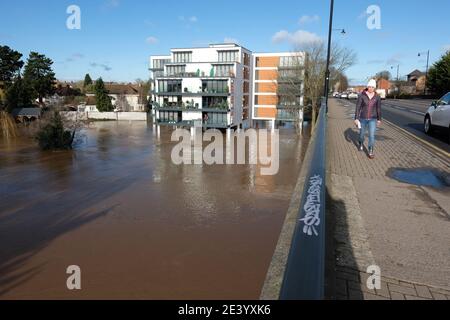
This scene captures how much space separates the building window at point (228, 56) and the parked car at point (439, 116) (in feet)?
145

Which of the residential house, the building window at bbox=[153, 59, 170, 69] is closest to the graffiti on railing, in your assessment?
the building window at bbox=[153, 59, 170, 69]

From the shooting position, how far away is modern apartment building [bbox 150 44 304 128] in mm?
52219

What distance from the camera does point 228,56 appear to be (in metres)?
55.2

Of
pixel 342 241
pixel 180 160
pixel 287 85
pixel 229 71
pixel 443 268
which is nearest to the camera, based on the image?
pixel 443 268

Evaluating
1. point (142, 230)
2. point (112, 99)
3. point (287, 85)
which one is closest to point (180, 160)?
point (142, 230)

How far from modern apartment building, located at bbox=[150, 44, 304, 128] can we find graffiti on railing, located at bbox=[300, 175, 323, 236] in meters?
48.5

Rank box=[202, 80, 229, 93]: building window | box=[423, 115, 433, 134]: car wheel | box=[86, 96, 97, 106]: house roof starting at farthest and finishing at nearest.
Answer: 1. box=[86, 96, 97, 106]: house roof
2. box=[202, 80, 229, 93]: building window
3. box=[423, 115, 433, 134]: car wheel

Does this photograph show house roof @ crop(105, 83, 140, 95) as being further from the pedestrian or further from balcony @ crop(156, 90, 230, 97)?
the pedestrian

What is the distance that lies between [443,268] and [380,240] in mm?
774

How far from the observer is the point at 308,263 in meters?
1.84

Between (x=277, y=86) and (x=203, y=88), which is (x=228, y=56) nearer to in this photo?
(x=203, y=88)

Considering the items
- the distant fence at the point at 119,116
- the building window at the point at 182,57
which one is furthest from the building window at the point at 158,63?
the distant fence at the point at 119,116

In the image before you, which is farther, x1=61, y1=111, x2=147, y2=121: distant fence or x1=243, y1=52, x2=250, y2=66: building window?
x1=61, y1=111, x2=147, y2=121: distant fence
